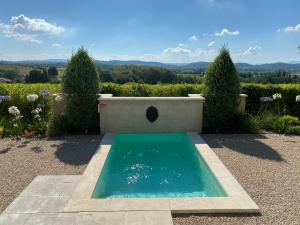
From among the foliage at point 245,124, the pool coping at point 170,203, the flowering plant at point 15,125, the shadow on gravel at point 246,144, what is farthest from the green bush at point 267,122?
the flowering plant at point 15,125

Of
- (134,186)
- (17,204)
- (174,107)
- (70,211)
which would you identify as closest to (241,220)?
(134,186)

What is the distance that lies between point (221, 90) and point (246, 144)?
1.94 m

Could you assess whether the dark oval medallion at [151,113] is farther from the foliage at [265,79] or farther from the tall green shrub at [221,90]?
the foliage at [265,79]

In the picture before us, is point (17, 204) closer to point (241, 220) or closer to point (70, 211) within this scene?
point (70, 211)

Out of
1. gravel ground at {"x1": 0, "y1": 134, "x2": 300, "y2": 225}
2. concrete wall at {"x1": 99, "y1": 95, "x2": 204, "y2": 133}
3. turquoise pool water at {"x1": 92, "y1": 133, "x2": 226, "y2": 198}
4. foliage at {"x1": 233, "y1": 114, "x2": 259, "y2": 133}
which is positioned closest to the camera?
gravel ground at {"x1": 0, "y1": 134, "x2": 300, "y2": 225}

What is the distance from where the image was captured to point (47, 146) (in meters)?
7.83

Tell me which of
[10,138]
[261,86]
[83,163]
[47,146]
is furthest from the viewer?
[261,86]

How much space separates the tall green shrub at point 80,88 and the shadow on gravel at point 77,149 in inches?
26.1

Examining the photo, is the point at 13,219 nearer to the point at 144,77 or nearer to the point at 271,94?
the point at 271,94

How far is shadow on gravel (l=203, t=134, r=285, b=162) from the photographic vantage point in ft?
23.8

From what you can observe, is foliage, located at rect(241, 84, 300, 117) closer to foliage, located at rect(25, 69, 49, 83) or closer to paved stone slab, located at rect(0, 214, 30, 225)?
paved stone slab, located at rect(0, 214, 30, 225)

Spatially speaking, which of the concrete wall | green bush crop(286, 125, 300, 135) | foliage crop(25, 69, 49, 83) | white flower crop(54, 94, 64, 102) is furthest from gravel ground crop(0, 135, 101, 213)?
foliage crop(25, 69, 49, 83)

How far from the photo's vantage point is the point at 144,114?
30.2ft

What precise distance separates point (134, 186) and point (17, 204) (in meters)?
2.13
